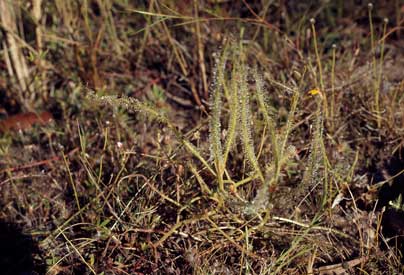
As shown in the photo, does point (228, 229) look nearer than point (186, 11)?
Yes

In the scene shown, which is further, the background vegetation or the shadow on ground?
the shadow on ground

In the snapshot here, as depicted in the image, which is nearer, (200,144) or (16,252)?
(16,252)

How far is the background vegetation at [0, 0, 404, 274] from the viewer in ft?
6.09

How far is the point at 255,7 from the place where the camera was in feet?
9.80

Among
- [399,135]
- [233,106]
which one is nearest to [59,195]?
[233,106]

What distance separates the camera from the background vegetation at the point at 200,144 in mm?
1857

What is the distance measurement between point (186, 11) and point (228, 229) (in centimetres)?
115

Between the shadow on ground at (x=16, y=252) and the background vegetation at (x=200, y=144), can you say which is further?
the shadow on ground at (x=16, y=252)

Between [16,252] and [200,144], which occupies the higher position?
[200,144]

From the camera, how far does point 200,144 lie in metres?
2.36

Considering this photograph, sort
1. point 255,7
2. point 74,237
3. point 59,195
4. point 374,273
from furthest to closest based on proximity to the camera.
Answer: point 255,7
point 59,195
point 74,237
point 374,273

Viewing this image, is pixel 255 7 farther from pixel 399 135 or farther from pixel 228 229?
pixel 228 229

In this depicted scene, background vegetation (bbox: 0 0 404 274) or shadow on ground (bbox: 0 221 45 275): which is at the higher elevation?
background vegetation (bbox: 0 0 404 274)

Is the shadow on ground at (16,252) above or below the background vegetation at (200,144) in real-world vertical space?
below
